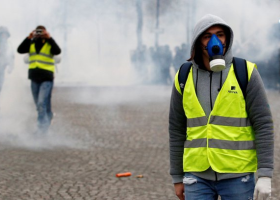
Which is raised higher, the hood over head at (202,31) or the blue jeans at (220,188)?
the hood over head at (202,31)

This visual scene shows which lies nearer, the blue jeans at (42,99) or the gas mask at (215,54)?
the gas mask at (215,54)

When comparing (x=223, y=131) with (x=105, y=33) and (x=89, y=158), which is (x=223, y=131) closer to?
(x=89, y=158)

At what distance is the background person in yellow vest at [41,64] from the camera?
8.72 meters

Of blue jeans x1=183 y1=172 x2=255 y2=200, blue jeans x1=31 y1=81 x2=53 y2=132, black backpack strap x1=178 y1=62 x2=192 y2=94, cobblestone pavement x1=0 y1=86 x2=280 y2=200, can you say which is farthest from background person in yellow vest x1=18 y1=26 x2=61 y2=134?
blue jeans x1=183 y1=172 x2=255 y2=200

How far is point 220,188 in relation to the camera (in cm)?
301

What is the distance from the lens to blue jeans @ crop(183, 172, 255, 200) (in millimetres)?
2973

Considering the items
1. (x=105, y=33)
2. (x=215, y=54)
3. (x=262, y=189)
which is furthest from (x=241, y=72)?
(x=105, y=33)

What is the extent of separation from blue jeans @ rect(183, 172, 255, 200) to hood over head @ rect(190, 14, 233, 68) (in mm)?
573

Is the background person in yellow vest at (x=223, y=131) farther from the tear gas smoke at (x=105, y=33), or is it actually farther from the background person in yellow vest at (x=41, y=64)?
the background person in yellow vest at (x=41, y=64)

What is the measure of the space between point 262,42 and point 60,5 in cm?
894

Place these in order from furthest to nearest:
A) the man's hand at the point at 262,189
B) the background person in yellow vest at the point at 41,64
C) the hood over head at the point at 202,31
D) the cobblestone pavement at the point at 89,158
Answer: the background person in yellow vest at the point at 41,64
the cobblestone pavement at the point at 89,158
the hood over head at the point at 202,31
the man's hand at the point at 262,189

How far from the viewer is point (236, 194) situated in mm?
2969

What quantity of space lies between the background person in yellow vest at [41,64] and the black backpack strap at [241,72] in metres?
5.93

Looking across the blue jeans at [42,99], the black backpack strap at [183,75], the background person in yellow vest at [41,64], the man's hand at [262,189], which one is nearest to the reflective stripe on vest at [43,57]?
the background person in yellow vest at [41,64]
